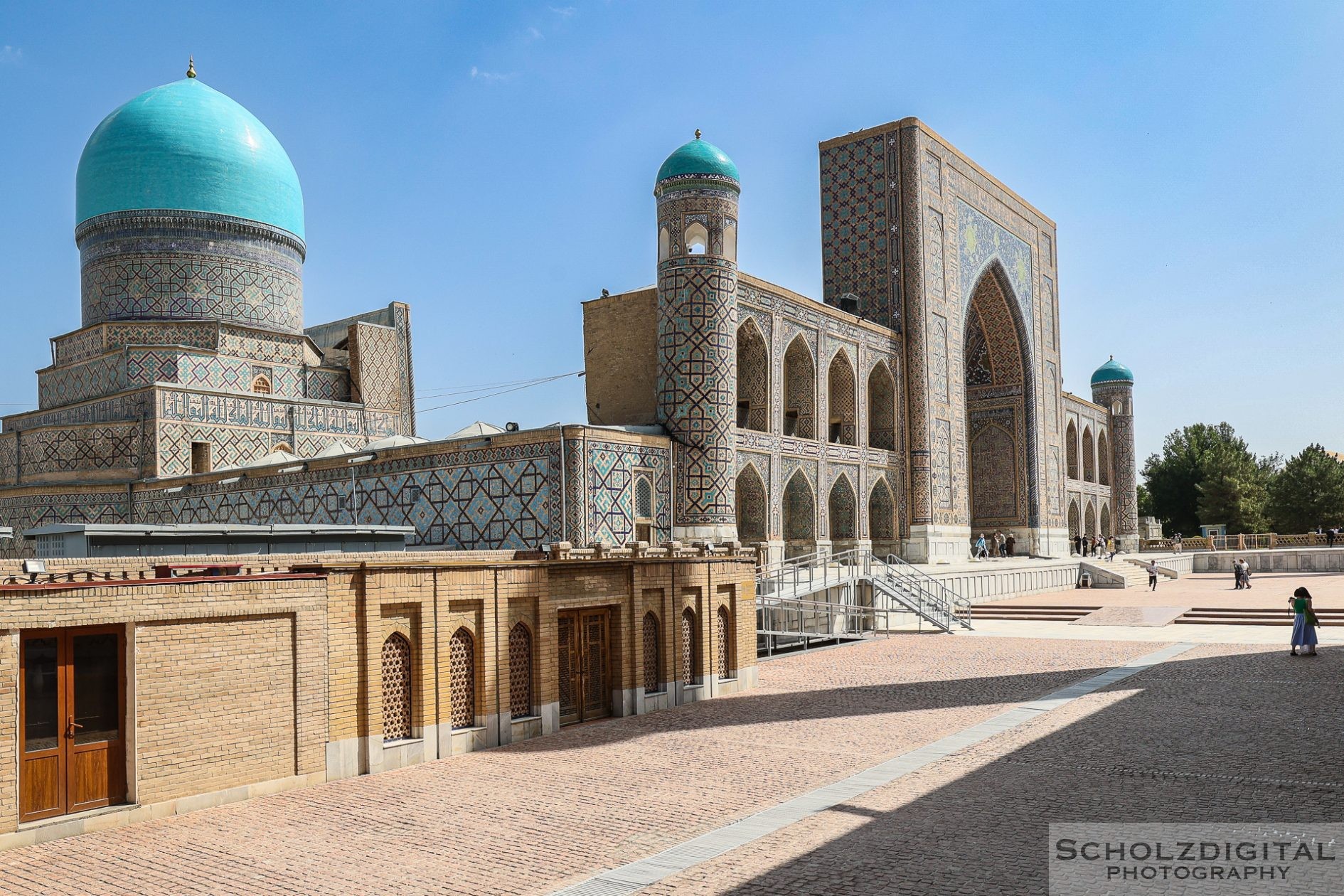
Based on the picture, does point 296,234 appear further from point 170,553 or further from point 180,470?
point 170,553

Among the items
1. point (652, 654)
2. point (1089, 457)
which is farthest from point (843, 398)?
point (1089, 457)

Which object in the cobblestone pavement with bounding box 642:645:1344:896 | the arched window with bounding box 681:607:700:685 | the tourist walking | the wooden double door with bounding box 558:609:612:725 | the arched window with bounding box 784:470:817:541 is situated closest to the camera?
the cobblestone pavement with bounding box 642:645:1344:896

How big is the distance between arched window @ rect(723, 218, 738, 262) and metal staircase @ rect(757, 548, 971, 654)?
5.78 metres

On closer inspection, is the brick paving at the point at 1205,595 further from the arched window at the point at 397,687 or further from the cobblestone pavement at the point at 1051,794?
the arched window at the point at 397,687

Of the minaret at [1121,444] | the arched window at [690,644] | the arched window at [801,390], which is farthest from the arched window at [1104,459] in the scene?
the arched window at [690,644]

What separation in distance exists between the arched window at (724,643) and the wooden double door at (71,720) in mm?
6464

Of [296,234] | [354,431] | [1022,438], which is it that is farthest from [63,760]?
[1022,438]

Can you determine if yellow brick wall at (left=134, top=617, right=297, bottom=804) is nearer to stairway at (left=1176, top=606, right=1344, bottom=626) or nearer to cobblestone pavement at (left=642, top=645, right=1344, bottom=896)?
cobblestone pavement at (left=642, top=645, right=1344, bottom=896)

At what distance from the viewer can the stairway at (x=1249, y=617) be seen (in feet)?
59.6

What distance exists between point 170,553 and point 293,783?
4.82 meters

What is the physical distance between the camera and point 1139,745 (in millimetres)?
8234

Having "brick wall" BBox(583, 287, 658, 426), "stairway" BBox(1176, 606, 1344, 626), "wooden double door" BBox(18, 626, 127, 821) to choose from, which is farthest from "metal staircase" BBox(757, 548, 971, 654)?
"wooden double door" BBox(18, 626, 127, 821)

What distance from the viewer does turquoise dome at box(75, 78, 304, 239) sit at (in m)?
24.0

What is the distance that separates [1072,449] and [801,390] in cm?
1912
